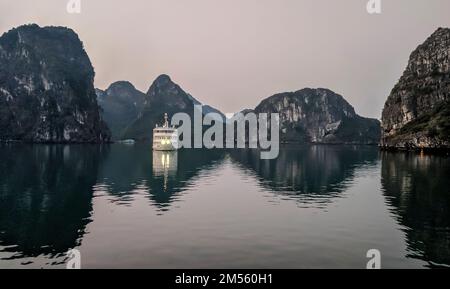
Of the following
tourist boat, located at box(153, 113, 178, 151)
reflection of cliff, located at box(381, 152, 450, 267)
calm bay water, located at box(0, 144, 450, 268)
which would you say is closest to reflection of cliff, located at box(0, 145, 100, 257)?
calm bay water, located at box(0, 144, 450, 268)

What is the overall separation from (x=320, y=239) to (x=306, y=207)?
13.6 metres

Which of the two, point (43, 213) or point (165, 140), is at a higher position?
point (165, 140)

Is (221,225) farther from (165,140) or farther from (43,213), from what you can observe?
(165,140)

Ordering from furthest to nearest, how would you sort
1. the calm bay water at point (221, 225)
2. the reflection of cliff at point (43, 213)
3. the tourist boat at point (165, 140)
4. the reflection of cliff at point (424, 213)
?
the tourist boat at point (165, 140) < the reflection of cliff at point (43, 213) < the reflection of cliff at point (424, 213) < the calm bay water at point (221, 225)

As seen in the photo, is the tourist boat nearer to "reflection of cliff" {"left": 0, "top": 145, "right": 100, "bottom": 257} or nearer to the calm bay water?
"reflection of cliff" {"left": 0, "top": 145, "right": 100, "bottom": 257}

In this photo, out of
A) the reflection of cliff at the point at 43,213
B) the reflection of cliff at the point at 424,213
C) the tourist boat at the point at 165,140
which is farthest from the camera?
the tourist boat at the point at 165,140

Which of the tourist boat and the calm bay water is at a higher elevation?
the tourist boat

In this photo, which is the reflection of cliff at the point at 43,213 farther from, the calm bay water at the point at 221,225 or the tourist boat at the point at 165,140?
the tourist boat at the point at 165,140

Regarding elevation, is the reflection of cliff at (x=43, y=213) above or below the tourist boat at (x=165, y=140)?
below

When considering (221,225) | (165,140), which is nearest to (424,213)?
(221,225)

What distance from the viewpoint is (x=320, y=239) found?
29484mm

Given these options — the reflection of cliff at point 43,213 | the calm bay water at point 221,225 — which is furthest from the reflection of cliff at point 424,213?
the reflection of cliff at point 43,213
